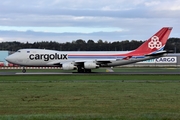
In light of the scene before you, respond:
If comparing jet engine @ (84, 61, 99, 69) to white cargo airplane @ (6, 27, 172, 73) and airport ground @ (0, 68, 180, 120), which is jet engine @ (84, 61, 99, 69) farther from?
airport ground @ (0, 68, 180, 120)

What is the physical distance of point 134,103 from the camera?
630 inches

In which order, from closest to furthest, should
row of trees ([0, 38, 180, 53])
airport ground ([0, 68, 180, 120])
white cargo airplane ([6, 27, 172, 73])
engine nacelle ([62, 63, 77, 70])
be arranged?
1. airport ground ([0, 68, 180, 120])
2. engine nacelle ([62, 63, 77, 70])
3. white cargo airplane ([6, 27, 172, 73])
4. row of trees ([0, 38, 180, 53])

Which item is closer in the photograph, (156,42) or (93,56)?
(93,56)

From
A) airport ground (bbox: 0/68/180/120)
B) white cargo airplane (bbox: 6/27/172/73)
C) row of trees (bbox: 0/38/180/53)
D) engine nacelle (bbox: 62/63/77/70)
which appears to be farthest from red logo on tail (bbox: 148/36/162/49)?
row of trees (bbox: 0/38/180/53)

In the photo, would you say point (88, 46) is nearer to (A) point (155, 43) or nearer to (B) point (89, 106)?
(A) point (155, 43)

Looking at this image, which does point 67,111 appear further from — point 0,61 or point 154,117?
point 0,61

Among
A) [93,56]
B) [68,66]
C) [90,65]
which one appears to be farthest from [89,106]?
[93,56]

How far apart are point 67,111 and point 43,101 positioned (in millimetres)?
3045

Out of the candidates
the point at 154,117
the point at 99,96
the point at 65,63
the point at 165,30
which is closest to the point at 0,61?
the point at 65,63

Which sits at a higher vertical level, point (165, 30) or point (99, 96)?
point (165, 30)

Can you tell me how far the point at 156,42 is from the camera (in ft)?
167

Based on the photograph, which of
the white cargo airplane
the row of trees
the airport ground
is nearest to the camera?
the airport ground

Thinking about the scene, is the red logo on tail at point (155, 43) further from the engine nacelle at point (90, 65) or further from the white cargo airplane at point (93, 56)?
the engine nacelle at point (90, 65)

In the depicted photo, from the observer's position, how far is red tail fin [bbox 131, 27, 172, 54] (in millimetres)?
50906
